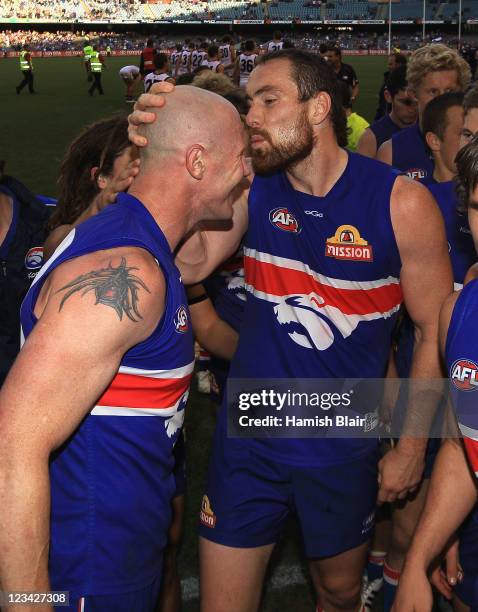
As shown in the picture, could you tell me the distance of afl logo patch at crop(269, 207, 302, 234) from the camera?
3162 millimetres

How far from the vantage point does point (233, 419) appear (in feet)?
10.7

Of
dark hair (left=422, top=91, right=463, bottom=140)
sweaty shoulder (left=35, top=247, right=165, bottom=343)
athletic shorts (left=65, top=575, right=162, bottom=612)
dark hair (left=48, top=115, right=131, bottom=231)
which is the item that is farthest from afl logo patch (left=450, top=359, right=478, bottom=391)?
dark hair (left=422, top=91, right=463, bottom=140)

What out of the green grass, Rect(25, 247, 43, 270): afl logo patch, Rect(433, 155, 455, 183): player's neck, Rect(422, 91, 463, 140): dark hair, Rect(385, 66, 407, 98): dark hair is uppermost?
Rect(422, 91, 463, 140): dark hair

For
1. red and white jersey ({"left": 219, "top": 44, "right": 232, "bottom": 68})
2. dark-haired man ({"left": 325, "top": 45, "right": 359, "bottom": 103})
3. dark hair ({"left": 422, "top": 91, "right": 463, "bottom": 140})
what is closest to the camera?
dark hair ({"left": 422, "top": 91, "right": 463, "bottom": 140})

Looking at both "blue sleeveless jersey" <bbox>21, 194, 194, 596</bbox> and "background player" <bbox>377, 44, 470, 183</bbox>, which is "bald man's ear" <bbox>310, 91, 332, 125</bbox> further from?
"background player" <bbox>377, 44, 470, 183</bbox>

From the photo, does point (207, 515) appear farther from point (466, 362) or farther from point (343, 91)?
point (343, 91)

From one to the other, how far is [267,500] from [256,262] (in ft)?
3.23

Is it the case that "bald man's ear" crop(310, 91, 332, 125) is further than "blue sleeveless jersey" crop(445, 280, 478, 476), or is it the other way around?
"bald man's ear" crop(310, 91, 332, 125)

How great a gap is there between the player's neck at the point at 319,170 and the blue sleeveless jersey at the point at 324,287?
34 millimetres

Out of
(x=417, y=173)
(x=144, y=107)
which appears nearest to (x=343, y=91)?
(x=417, y=173)

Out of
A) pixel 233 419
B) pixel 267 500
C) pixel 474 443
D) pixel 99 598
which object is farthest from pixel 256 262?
pixel 99 598

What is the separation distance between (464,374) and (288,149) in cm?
132

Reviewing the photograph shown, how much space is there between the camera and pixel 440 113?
439 centimetres

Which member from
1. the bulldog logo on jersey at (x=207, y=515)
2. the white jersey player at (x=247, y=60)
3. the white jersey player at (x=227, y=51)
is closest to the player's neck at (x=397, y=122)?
the bulldog logo on jersey at (x=207, y=515)
